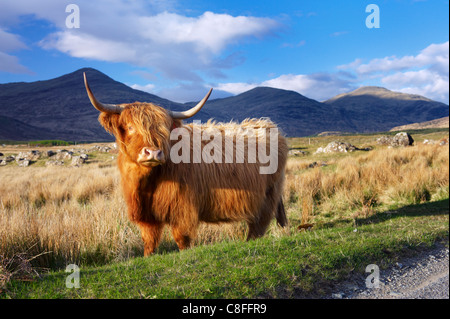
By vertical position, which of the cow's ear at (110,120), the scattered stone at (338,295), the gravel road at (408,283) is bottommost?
the gravel road at (408,283)

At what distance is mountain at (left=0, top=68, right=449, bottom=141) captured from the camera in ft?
321

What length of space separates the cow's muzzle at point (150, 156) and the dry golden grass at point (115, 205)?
2184mm

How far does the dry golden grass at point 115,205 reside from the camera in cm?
477

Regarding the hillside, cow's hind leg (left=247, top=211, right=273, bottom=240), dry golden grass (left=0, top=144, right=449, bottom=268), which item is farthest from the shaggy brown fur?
the hillside

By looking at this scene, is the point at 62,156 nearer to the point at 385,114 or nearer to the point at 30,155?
the point at 30,155

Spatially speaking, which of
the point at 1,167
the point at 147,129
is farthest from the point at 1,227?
the point at 1,167

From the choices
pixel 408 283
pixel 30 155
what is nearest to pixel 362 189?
pixel 408 283

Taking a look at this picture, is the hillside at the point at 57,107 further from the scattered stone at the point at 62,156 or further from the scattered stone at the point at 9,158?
the scattered stone at the point at 9,158

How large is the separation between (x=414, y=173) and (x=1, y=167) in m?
17.0

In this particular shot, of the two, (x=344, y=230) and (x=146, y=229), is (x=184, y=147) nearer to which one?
(x=146, y=229)

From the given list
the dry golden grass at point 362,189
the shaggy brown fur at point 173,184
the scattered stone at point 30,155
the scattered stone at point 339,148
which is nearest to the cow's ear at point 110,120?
the shaggy brown fur at point 173,184

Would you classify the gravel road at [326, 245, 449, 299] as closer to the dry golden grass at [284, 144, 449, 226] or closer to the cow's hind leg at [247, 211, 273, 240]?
the cow's hind leg at [247, 211, 273, 240]

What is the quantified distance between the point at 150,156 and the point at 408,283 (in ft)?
11.6

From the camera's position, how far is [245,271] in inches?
129
